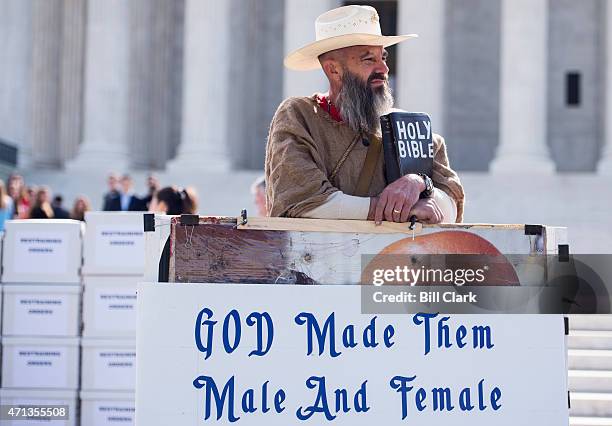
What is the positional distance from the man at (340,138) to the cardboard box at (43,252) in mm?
6246

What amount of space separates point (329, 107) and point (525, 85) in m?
28.6

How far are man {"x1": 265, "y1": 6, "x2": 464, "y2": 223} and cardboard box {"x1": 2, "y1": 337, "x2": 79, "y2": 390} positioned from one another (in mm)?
6515

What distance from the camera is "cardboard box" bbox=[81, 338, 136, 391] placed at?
37.8 ft

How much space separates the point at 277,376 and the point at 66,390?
7339 millimetres

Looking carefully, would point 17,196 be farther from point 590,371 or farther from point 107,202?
point 590,371

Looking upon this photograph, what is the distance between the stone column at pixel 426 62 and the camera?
34531 millimetres

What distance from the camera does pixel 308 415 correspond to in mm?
4824

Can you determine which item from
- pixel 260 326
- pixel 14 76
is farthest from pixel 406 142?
pixel 14 76

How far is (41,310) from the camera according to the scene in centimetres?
1172

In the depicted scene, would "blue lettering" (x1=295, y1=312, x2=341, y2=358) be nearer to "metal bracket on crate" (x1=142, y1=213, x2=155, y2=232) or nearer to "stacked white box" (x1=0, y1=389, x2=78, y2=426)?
"metal bracket on crate" (x1=142, y1=213, x2=155, y2=232)

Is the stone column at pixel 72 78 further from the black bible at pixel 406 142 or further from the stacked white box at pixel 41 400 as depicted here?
the black bible at pixel 406 142

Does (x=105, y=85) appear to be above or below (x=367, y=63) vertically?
above

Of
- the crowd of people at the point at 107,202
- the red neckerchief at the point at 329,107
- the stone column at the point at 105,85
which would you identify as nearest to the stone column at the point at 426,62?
the stone column at the point at 105,85

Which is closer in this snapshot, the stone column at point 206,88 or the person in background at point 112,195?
the person in background at point 112,195
